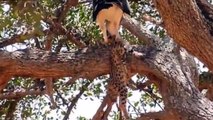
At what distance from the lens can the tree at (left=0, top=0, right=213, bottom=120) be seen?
3.08 metres

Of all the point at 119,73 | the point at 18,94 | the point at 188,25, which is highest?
the point at 18,94

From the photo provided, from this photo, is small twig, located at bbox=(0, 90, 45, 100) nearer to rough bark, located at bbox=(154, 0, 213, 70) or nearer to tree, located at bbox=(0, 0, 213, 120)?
tree, located at bbox=(0, 0, 213, 120)

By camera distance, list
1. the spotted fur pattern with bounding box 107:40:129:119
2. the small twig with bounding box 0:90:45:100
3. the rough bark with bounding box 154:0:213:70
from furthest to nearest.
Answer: the small twig with bounding box 0:90:45:100 → the spotted fur pattern with bounding box 107:40:129:119 → the rough bark with bounding box 154:0:213:70

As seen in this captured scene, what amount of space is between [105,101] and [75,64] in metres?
0.76

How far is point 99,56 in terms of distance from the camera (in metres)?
4.18

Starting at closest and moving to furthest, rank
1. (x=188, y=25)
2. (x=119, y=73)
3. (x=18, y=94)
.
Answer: (x=188, y=25) < (x=119, y=73) < (x=18, y=94)

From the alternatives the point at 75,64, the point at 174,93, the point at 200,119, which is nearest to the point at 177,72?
the point at 174,93

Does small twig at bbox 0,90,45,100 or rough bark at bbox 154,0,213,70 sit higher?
small twig at bbox 0,90,45,100

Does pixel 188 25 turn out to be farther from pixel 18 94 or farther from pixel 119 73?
pixel 18 94

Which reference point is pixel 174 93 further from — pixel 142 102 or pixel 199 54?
pixel 142 102

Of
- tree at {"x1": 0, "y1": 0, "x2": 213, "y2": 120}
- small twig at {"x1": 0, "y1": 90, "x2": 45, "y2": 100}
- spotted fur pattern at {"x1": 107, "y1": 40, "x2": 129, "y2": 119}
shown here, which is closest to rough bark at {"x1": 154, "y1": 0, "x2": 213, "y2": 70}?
tree at {"x1": 0, "y1": 0, "x2": 213, "y2": 120}

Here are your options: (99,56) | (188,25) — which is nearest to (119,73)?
(99,56)

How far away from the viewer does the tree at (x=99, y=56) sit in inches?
121

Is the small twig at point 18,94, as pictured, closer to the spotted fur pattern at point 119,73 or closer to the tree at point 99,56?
the tree at point 99,56
